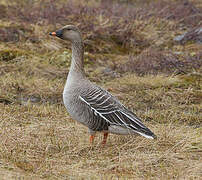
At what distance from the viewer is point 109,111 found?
15.5 ft

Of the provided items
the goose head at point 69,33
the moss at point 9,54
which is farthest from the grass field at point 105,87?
the goose head at point 69,33

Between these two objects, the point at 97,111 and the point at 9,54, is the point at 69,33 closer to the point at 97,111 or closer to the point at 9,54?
the point at 97,111

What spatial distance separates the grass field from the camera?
13.7 ft

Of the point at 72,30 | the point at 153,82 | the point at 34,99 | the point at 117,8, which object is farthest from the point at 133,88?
the point at 117,8

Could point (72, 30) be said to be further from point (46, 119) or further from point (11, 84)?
point (11, 84)

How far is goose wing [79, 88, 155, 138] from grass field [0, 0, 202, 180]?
0.30m

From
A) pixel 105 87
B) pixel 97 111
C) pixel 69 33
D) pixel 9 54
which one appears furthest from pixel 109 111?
pixel 9 54

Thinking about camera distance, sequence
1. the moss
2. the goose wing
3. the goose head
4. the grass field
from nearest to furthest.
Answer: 1. the grass field
2. the goose wing
3. the goose head
4. the moss

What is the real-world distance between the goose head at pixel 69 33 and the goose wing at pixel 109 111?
811 mm

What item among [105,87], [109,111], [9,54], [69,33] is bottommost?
[9,54]

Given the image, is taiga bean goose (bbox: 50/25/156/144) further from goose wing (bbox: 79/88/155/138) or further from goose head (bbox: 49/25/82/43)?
goose head (bbox: 49/25/82/43)

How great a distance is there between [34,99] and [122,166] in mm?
3532

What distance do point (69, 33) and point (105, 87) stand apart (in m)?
3.12

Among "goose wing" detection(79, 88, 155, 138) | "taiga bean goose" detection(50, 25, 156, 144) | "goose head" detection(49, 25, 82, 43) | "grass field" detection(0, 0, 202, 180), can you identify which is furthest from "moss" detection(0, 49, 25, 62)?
"goose wing" detection(79, 88, 155, 138)
